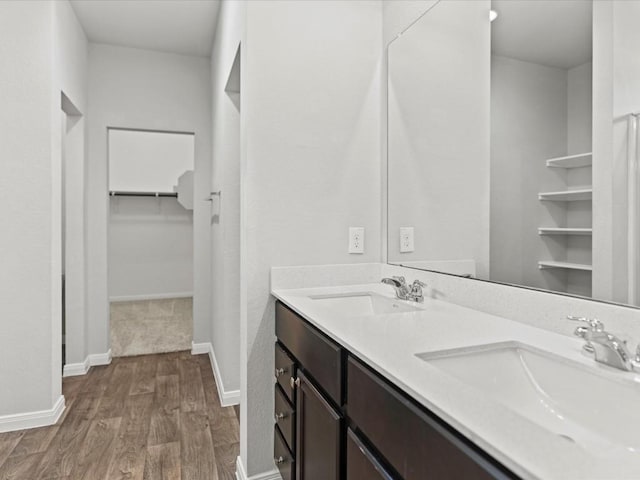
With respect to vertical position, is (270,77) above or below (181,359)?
above

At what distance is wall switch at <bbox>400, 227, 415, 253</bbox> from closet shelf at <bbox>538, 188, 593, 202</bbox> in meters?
0.63

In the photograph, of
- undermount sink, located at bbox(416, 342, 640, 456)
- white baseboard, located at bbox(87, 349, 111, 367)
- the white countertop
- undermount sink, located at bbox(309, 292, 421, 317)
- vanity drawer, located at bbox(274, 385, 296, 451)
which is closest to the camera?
the white countertop

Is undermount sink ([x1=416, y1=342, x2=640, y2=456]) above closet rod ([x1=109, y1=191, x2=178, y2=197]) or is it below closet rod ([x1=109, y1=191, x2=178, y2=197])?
below

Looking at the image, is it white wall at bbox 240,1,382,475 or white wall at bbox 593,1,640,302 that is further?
white wall at bbox 240,1,382,475

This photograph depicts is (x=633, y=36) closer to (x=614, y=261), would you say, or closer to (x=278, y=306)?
(x=614, y=261)

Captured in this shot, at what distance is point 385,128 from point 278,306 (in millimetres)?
950

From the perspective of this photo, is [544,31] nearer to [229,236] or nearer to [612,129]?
[612,129]

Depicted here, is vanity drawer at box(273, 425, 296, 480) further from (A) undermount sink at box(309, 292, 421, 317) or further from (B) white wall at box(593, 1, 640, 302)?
(B) white wall at box(593, 1, 640, 302)

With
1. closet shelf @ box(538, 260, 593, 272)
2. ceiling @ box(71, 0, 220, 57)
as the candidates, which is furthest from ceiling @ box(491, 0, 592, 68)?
ceiling @ box(71, 0, 220, 57)

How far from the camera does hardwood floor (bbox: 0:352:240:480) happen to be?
75.0 inches

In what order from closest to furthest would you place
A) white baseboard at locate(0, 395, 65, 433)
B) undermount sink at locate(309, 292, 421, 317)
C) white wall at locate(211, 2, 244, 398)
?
undermount sink at locate(309, 292, 421, 317)
white baseboard at locate(0, 395, 65, 433)
white wall at locate(211, 2, 244, 398)

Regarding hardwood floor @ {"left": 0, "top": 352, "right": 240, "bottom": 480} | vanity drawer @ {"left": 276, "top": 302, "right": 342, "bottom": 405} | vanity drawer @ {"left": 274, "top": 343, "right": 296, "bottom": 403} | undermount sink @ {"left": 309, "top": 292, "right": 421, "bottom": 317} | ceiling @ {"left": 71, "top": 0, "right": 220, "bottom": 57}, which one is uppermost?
ceiling @ {"left": 71, "top": 0, "right": 220, "bottom": 57}

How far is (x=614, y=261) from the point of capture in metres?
0.94

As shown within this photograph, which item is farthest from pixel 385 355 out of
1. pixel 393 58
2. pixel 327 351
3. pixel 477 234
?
pixel 393 58
